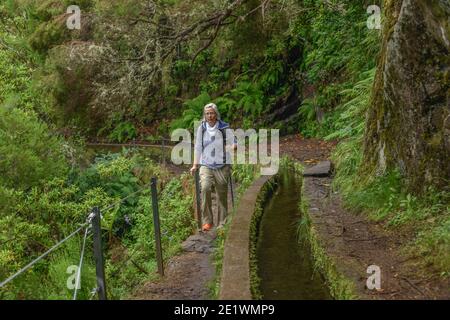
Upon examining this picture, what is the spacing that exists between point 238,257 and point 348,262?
123 cm

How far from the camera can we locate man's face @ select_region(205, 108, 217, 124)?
740cm

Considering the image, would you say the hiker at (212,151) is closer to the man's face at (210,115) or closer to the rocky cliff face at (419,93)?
the man's face at (210,115)

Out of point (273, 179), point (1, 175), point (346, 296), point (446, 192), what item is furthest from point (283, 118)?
point (346, 296)

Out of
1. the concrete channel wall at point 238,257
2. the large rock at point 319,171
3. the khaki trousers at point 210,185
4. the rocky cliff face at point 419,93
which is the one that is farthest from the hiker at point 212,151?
the large rock at point 319,171

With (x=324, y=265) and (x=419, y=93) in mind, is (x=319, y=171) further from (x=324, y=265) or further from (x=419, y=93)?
(x=324, y=265)

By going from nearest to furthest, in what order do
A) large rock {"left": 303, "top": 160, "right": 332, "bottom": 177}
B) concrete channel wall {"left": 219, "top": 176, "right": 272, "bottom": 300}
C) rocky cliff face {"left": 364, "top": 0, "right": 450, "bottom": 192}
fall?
concrete channel wall {"left": 219, "top": 176, "right": 272, "bottom": 300}
rocky cliff face {"left": 364, "top": 0, "right": 450, "bottom": 192}
large rock {"left": 303, "top": 160, "right": 332, "bottom": 177}

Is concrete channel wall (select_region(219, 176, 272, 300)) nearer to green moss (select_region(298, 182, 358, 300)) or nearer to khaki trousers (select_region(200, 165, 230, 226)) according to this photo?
khaki trousers (select_region(200, 165, 230, 226))

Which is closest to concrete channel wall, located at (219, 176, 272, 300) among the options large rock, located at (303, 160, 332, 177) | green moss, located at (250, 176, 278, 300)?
green moss, located at (250, 176, 278, 300)

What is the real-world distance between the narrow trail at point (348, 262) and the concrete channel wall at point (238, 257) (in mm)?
295

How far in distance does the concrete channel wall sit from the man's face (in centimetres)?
146

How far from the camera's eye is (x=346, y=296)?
16.2 feet
